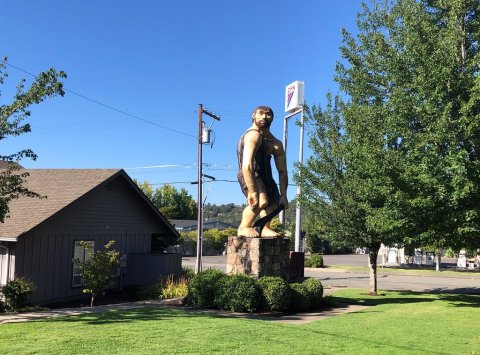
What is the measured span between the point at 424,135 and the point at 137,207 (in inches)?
495

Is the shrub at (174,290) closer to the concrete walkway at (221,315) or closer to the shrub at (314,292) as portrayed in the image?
the concrete walkway at (221,315)

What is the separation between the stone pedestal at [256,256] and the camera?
13.5 meters

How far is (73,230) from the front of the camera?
56.4 ft

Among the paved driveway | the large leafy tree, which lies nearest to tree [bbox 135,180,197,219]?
the paved driveway

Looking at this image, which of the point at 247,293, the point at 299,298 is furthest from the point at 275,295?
the point at 299,298

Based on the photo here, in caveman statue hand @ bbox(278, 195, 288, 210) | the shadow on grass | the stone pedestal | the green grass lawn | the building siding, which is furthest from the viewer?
the building siding

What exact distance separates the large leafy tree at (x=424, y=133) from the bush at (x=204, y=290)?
4989 mm

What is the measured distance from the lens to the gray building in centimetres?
1527

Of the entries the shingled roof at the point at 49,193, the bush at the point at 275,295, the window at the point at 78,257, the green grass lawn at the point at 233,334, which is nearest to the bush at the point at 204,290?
the green grass lawn at the point at 233,334

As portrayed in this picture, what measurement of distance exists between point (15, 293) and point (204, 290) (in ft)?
17.8

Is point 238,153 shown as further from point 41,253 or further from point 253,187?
point 41,253

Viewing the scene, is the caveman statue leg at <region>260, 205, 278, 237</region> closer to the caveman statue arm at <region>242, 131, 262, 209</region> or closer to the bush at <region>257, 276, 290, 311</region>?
the caveman statue arm at <region>242, 131, 262, 209</region>

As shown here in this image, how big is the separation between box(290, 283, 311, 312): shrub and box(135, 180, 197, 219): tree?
2065 inches

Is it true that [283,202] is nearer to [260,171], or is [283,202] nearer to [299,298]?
[260,171]
